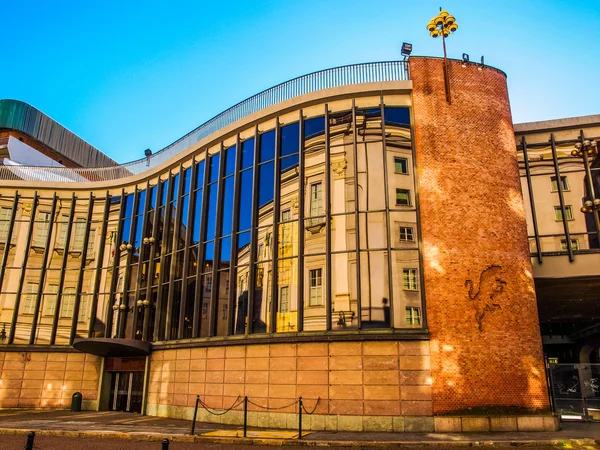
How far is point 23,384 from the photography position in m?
25.8

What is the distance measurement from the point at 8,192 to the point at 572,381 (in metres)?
32.3

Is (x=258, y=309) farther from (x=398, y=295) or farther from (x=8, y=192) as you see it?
(x=8, y=192)

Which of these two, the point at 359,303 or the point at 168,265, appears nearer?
the point at 359,303

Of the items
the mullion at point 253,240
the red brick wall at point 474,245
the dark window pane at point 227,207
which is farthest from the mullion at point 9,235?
the red brick wall at point 474,245

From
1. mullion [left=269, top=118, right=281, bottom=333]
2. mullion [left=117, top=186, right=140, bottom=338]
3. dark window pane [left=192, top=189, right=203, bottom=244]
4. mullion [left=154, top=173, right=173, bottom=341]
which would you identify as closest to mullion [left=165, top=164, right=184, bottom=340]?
mullion [left=154, top=173, right=173, bottom=341]

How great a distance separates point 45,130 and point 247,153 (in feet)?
112

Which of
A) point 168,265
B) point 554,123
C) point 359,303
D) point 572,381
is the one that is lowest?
point 572,381

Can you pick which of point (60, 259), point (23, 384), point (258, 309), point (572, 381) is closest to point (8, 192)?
point (60, 259)

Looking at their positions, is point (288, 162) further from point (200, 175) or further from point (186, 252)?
point (186, 252)

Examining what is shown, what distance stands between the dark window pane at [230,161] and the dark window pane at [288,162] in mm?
3068

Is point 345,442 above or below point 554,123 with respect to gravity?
below

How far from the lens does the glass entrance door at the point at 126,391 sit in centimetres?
2381

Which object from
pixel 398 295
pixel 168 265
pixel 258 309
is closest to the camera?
pixel 398 295

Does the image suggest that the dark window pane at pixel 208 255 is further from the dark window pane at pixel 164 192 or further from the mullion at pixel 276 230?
the dark window pane at pixel 164 192
